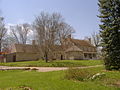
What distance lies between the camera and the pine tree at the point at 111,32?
15547 millimetres

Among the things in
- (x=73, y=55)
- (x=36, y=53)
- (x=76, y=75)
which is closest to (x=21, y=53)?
(x=36, y=53)

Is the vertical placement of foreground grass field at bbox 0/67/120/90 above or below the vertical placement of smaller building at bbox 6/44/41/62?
below

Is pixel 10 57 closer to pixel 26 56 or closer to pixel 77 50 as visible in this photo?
pixel 26 56

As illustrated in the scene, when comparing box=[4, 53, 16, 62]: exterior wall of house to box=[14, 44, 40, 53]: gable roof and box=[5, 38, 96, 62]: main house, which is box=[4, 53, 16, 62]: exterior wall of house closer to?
box=[5, 38, 96, 62]: main house

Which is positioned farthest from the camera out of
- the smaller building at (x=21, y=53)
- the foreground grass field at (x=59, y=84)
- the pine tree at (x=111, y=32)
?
the smaller building at (x=21, y=53)

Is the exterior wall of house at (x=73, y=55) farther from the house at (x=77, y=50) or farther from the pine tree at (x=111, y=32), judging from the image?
the pine tree at (x=111, y=32)

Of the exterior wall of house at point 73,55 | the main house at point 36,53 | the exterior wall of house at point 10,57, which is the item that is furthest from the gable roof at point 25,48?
the exterior wall of house at point 73,55

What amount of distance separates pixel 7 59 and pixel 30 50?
7.57 m

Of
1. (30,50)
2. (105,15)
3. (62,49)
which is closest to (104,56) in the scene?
(105,15)

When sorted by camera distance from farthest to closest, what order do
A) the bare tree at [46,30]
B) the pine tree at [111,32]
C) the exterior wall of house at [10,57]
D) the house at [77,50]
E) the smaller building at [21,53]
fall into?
the exterior wall of house at [10,57] → the smaller building at [21,53] → the house at [77,50] → the bare tree at [46,30] → the pine tree at [111,32]

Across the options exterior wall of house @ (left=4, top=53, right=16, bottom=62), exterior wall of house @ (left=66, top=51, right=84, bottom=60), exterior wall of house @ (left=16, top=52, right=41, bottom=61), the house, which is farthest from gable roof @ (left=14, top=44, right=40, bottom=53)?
the house

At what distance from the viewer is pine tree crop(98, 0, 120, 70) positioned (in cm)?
1555

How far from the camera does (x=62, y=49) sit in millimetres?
46719

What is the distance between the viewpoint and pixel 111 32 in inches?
618
